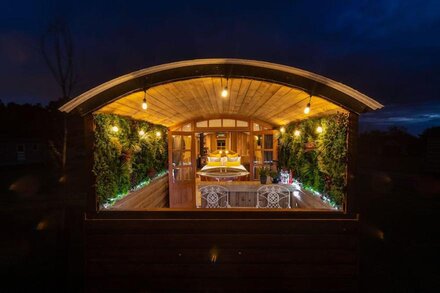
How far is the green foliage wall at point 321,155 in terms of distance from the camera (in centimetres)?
420

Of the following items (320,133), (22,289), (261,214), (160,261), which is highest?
(320,133)

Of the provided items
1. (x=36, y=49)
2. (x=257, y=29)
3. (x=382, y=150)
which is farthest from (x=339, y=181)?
(x=382, y=150)

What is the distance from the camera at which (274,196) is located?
6891 millimetres

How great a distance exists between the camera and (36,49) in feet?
49.1

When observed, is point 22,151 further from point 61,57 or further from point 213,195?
point 213,195

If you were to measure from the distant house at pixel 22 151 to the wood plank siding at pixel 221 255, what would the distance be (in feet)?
82.2

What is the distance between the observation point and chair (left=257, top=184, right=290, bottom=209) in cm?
686

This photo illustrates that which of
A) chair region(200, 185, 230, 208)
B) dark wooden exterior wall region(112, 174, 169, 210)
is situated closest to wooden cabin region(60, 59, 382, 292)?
dark wooden exterior wall region(112, 174, 169, 210)

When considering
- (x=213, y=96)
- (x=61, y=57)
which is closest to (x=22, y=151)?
(x=61, y=57)

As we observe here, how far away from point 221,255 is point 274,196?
3344 millimetres

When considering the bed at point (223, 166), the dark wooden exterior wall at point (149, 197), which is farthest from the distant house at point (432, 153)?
the dark wooden exterior wall at point (149, 197)

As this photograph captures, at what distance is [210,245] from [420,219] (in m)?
7.56

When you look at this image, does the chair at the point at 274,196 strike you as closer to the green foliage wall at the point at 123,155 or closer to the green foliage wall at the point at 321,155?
the green foliage wall at the point at 321,155

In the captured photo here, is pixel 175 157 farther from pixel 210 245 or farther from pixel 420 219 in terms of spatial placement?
pixel 420 219
